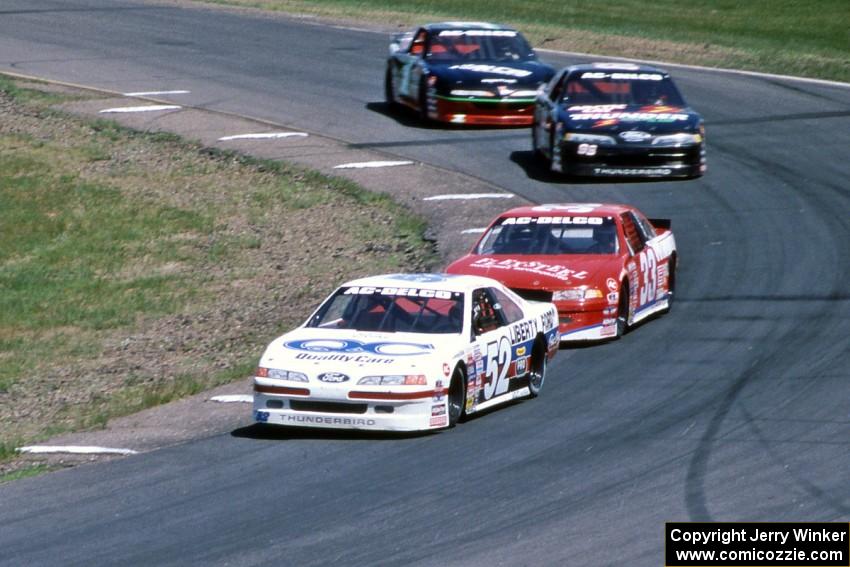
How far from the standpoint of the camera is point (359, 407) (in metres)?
12.1

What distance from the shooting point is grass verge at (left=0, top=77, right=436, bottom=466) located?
1620 centimetres

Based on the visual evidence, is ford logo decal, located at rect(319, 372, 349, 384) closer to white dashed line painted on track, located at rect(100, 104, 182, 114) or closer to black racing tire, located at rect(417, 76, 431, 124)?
black racing tire, located at rect(417, 76, 431, 124)

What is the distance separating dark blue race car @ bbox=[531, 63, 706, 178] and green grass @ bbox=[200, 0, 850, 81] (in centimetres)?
947

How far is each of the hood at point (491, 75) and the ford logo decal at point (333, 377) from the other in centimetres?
1406

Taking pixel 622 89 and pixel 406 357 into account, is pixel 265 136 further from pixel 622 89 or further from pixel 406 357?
pixel 406 357

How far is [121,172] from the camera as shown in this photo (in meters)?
25.5

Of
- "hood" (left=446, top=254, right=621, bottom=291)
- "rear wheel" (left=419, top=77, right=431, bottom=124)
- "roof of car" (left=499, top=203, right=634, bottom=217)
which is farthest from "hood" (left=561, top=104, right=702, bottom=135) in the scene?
"hood" (left=446, top=254, right=621, bottom=291)

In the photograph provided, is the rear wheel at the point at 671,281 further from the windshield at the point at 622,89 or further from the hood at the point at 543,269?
the windshield at the point at 622,89

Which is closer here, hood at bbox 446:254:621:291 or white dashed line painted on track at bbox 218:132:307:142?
hood at bbox 446:254:621:291

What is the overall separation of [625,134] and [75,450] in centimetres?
1198

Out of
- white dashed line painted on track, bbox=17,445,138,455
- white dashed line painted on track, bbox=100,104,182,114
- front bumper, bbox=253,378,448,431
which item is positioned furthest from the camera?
white dashed line painted on track, bbox=100,104,182,114

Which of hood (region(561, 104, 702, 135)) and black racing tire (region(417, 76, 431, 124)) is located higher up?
hood (region(561, 104, 702, 135))

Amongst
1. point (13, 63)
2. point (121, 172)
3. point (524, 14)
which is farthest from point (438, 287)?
point (524, 14)

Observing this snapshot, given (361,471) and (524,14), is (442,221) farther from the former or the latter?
(524,14)
